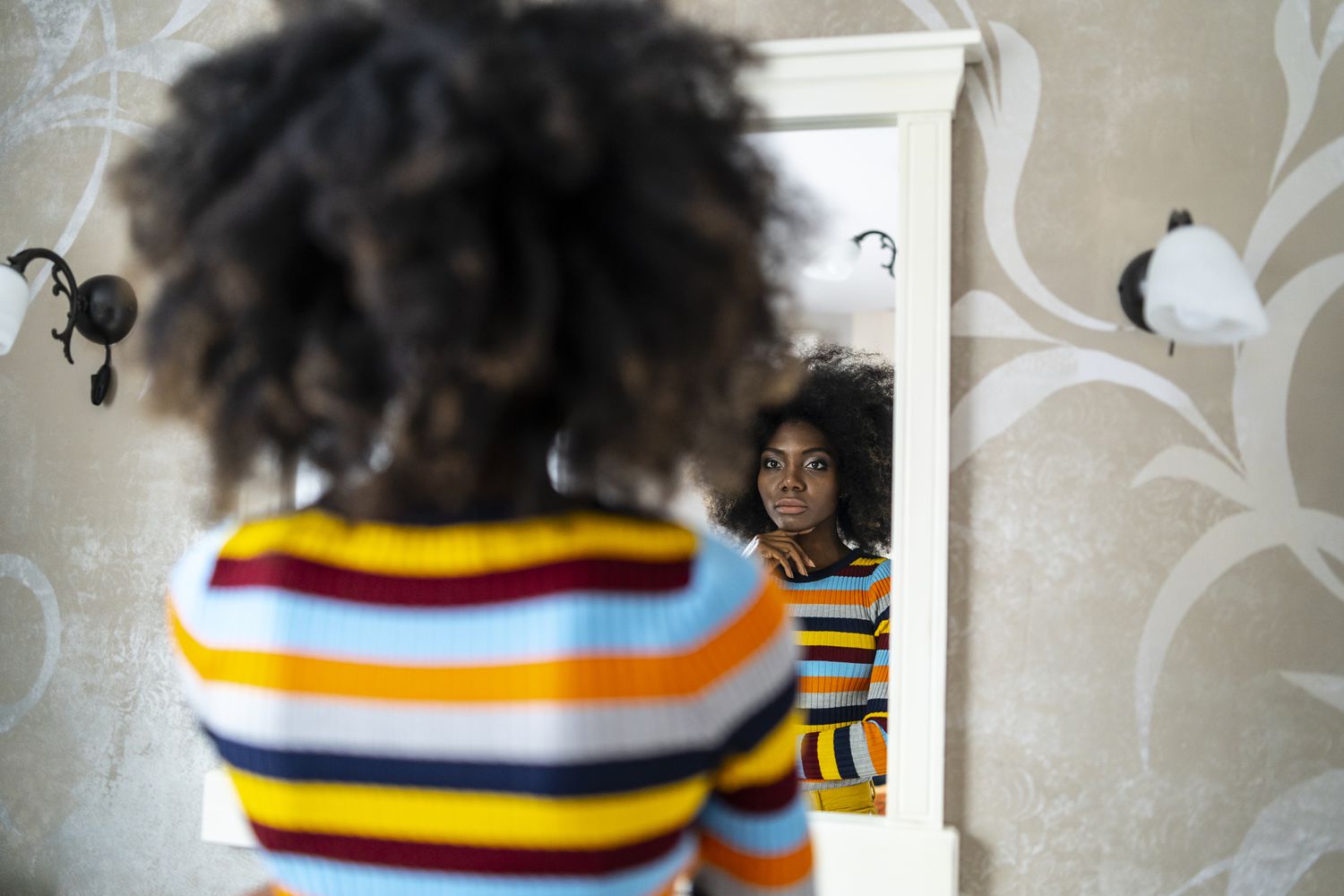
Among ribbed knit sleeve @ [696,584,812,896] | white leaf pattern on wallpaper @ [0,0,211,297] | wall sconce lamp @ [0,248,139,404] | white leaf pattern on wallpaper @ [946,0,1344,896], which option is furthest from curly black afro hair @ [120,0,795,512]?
white leaf pattern on wallpaper @ [0,0,211,297]

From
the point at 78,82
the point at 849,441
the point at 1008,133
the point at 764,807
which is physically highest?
the point at 78,82

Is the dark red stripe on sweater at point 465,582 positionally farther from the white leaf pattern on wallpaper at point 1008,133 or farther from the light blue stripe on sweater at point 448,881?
the white leaf pattern on wallpaper at point 1008,133

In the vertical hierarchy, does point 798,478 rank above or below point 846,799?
above

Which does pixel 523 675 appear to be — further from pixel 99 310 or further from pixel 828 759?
pixel 99 310

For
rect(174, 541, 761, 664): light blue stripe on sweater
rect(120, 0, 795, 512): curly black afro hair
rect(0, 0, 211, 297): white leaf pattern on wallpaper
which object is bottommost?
rect(174, 541, 761, 664): light blue stripe on sweater

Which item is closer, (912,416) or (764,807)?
(764,807)

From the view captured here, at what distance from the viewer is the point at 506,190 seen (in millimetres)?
482

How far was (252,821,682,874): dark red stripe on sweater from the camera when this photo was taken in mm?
495

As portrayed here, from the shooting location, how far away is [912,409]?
139 centimetres

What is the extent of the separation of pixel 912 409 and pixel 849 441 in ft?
0.32

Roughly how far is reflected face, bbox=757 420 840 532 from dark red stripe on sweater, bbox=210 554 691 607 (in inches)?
36.5

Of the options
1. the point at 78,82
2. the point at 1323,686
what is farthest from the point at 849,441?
the point at 78,82

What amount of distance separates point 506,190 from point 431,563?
7.3 inches

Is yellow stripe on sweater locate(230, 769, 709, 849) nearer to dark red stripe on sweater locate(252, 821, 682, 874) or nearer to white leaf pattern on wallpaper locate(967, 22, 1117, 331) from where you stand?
dark red stripe on sweater locate(252, 821, 682, 874)
